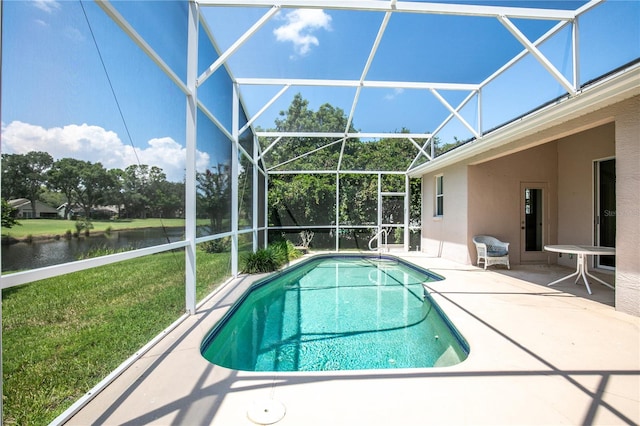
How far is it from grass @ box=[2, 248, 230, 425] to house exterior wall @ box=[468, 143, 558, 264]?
21.8 ft

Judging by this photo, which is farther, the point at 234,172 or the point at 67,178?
the point at 234,172

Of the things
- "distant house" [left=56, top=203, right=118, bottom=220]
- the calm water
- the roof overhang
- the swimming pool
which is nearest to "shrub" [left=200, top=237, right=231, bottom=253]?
the swimming pool

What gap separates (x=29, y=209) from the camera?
177 cm

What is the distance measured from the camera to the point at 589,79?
12.4 feet

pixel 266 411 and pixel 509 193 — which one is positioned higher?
pixel 509 193

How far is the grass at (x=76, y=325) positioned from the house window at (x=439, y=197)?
7.55 meters

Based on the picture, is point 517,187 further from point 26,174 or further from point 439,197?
point 26,174

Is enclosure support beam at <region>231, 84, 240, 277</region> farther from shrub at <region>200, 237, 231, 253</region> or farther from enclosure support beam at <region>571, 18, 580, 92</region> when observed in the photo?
enclosure support beam at <region>571, 18, 580, 92</region>

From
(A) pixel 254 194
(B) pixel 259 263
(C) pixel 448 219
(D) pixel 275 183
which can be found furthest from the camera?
(D) pixel 275 183

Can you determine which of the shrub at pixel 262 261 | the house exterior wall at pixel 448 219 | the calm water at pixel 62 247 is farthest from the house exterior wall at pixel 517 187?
the calm water at pixel 62 247

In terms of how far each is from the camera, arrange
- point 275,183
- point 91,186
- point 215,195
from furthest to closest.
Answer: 1. point 275,183
2. point 215,195
3. point 91,186

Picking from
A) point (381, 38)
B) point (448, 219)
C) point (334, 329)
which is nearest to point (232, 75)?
point (381, 38)

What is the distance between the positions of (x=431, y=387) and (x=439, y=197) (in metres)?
7.90

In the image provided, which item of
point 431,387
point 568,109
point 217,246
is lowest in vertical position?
point 431,387
